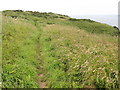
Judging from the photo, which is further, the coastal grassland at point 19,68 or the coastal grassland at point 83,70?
the coastal grassland at point 19,68

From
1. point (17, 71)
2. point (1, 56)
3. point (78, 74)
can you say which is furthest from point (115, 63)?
point (1, 56)

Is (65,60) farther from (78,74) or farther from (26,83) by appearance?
(26,83)

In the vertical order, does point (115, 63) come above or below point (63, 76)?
above

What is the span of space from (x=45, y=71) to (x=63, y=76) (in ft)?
4.80

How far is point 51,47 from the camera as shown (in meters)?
13.2

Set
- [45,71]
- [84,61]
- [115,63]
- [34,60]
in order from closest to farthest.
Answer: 1. [115,63]
2. [84,61]
3. [45,71]
4. [34,60]

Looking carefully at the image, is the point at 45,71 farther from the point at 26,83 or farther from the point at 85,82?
the point at 85,82

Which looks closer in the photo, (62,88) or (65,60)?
(62,88)

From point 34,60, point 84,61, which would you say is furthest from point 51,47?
point 84,61

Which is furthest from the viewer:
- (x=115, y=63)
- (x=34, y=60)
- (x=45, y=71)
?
(x=34, y=60)

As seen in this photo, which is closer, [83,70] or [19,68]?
[83,70]

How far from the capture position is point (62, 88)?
287 inches

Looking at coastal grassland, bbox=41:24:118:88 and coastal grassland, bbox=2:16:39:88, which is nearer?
coastal grassland, bbox=41:24:118:88

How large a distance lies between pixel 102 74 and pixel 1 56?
5.26m
